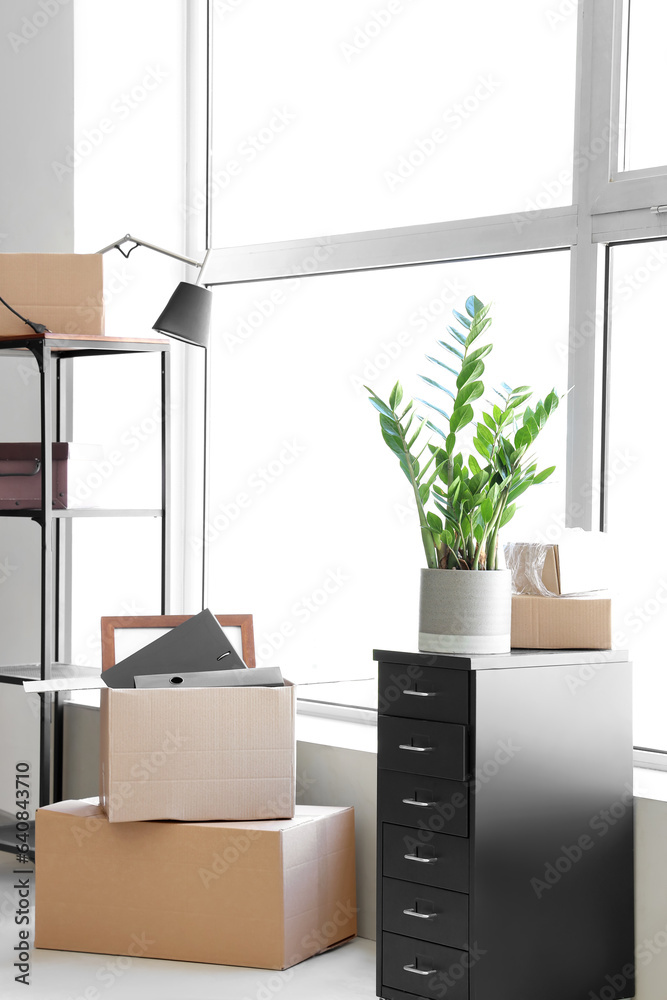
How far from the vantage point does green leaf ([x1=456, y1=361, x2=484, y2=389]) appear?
2088 mm

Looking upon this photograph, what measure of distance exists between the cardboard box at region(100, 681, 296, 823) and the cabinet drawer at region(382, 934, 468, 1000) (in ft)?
1.47

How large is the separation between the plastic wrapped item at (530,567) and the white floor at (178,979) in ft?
2.82

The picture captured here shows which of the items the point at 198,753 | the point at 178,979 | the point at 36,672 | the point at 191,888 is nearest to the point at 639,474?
the point at 198,753

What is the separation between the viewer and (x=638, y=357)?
8.33ft

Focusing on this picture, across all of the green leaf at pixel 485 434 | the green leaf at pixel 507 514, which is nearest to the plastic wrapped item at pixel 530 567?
the green leaf at pixel 507 514

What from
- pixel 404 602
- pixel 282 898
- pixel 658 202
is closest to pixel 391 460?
pixel 404 602

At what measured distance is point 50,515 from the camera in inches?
111

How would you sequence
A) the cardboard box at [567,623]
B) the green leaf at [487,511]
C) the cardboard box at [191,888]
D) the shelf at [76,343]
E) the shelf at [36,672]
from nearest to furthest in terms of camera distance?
1. the green leaf at [487,511]
2. the cardboard box at [567,623]
3. the cardboard box at [191,888]
4. the shelf at [76,343]
5. the shelf at [36,672]

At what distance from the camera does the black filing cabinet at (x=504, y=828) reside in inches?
77.3

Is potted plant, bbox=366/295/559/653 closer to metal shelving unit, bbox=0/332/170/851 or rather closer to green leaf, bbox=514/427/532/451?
green leaf, bbox=514/427/532/451

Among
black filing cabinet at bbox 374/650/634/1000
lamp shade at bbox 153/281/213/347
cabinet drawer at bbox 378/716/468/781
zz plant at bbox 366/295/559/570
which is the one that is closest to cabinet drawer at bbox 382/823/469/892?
black filing cabinet at bbox 374/650/634/1000

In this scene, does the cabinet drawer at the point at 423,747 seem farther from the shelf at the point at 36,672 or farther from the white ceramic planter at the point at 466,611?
the shelf at the point at 36,672

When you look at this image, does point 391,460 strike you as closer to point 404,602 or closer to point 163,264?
point 404,602

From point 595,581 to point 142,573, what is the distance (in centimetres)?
163
